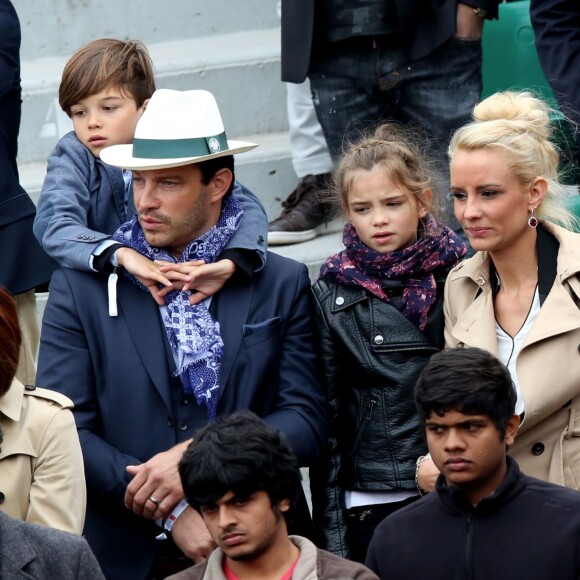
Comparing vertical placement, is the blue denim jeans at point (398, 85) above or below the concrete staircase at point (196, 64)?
above

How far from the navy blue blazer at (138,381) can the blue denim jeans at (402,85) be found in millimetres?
1635

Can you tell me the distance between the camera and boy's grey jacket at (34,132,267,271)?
4.34 meters

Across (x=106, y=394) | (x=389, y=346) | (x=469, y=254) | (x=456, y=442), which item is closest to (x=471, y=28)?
(x=469, y=254)

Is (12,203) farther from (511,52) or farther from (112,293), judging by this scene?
(511,52)

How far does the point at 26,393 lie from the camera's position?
3.82 meters

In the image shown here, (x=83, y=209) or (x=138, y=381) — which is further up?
(x=83, y=209)

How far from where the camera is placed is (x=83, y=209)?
4617mm

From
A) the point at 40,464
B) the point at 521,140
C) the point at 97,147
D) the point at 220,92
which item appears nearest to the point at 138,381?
the point at 40,464

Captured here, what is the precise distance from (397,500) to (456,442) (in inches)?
33.3

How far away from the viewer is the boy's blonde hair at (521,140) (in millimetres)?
4016

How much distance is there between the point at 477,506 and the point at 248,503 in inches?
21.6

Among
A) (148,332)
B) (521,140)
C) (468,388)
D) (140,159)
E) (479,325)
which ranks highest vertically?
(521,140)

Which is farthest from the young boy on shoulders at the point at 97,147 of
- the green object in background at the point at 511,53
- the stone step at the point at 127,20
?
the stone step at the point at 127,20

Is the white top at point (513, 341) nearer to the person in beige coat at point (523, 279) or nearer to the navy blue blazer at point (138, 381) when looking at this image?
the person in beige coat at point (523, 279)
